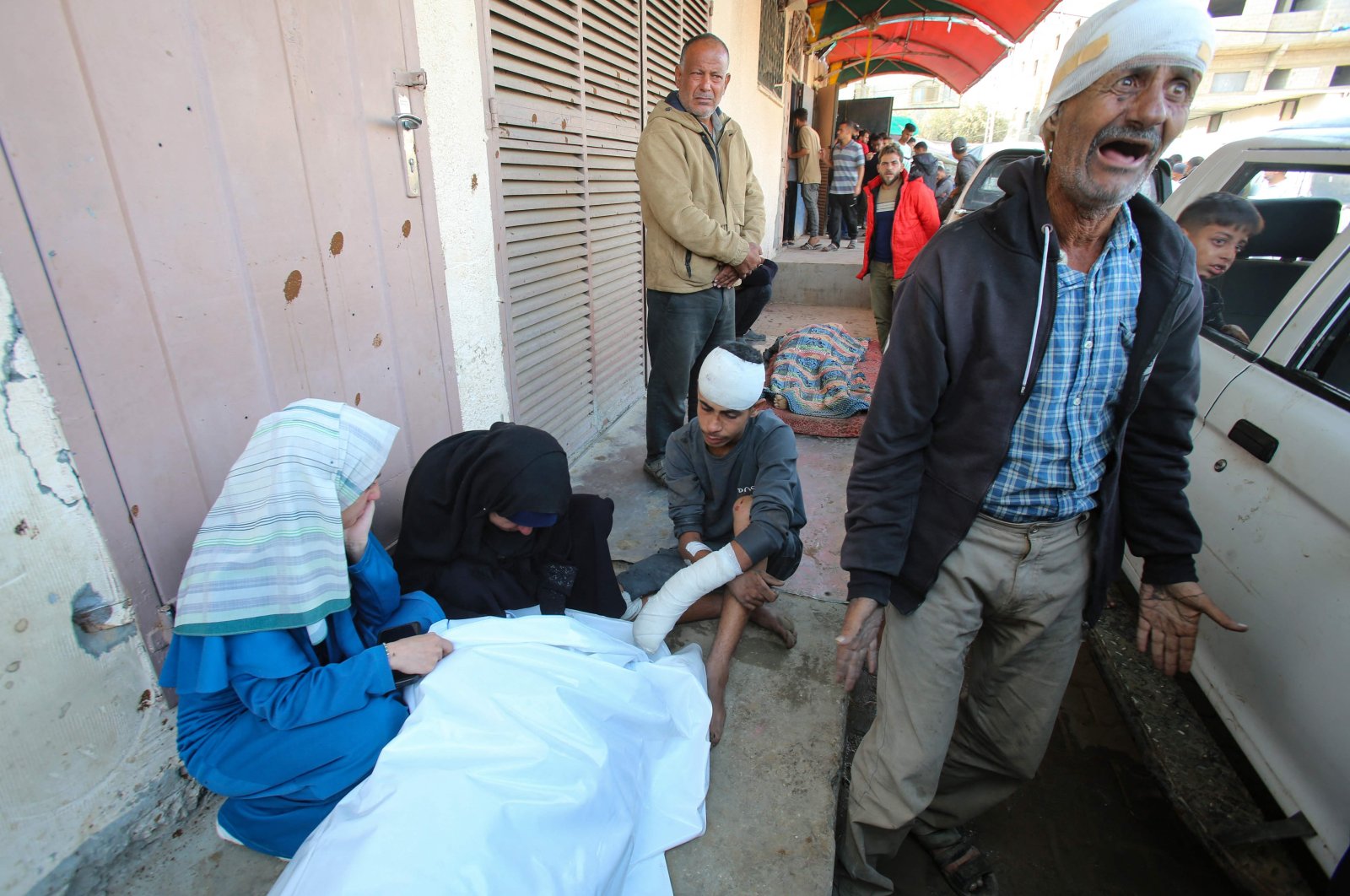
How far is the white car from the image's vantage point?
1556mm

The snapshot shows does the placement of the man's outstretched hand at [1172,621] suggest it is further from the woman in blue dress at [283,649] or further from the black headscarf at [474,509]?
the woman in blue dress at [283,649]

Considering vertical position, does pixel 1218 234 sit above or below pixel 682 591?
above

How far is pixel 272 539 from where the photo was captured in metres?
1.31

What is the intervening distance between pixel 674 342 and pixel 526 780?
7.43 feet

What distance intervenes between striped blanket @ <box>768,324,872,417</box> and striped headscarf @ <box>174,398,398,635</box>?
11.6ft

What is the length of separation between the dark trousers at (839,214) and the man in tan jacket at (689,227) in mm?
8566

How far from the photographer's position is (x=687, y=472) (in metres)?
2.46

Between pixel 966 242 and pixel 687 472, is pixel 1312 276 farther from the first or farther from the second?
pixel 687 472

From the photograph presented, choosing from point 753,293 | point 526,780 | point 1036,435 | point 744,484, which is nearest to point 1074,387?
point 1036,435

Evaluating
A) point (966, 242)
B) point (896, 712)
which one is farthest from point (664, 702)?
point (966, 242)

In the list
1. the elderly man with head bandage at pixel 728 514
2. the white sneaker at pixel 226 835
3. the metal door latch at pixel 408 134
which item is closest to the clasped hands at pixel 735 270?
the elderly man with head bandage at pixel 728 514

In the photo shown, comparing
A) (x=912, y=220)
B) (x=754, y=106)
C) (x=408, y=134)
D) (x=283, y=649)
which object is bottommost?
(x=283, y=649)

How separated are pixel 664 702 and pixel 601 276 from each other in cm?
271

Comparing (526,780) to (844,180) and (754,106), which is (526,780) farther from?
(844,180)
